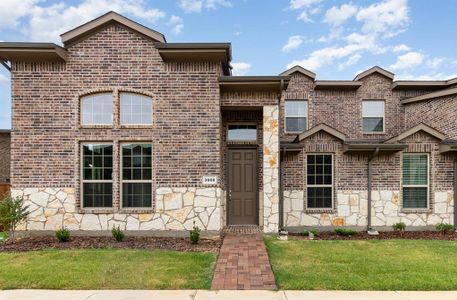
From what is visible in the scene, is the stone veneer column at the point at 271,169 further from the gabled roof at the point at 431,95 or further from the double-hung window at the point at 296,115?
the gabled roof at the point at 431,95

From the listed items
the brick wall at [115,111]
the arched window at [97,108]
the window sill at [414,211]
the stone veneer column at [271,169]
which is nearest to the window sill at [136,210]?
the brick wall at [115,111]

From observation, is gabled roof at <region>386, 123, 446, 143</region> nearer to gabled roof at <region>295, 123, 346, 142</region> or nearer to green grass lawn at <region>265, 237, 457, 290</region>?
gabled roof at <region>295, 123, 346, 142</region>

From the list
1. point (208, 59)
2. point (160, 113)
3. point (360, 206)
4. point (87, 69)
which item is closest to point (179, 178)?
point (160, 113)

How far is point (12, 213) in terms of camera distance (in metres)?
8.03

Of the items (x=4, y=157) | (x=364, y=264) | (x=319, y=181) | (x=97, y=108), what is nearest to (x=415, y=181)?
(x=319, y=181)

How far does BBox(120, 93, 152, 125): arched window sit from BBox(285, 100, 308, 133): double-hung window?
611 centimetres

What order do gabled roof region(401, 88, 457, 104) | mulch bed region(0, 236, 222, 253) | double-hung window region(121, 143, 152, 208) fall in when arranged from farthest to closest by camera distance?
gabled roof region(401, 88, 457, 104), double-hung window region(121, 143, 152, 208), mulch bed region(0, 236, 222, 253)

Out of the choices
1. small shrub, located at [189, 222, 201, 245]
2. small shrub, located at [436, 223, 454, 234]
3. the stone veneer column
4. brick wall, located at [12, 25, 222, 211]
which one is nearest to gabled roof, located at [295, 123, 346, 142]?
the stone veneer column

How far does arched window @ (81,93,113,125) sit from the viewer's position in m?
8.79

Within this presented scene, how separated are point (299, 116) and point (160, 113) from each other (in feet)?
21.1

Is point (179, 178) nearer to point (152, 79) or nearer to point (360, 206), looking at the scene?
point (152, 79)

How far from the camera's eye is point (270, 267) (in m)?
5.93

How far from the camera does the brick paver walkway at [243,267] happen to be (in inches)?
199
